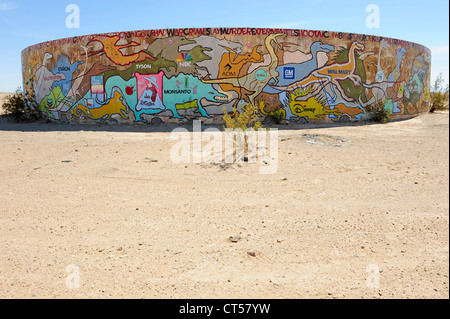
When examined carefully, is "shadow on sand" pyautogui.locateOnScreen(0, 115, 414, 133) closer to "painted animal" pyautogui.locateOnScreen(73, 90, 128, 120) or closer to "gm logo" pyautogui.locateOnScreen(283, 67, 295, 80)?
"painted animal" pyautogui.locateOnScreen(73, 90, 128, 120)

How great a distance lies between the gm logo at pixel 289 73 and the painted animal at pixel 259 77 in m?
0.36

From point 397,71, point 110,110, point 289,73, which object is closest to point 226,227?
point 289,73

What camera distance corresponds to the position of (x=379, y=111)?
14.9m

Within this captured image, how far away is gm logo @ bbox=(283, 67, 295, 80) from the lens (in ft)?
45.2

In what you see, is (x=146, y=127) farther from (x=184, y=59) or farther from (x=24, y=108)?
(x=24, y=108)

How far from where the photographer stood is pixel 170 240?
3811 millimetres

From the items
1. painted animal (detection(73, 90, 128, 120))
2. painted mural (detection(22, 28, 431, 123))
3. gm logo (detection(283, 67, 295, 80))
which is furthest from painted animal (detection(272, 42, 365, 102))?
painted animal (detection(73, 90, 128, 120))

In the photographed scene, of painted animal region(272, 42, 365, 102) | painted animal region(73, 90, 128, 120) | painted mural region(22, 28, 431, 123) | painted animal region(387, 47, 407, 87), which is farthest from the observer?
painted animal region(387, 47, 407, 87)

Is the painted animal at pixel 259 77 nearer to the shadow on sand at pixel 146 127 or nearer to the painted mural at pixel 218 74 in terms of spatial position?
the painted mural at pixel 218 74

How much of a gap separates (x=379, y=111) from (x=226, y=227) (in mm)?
12707

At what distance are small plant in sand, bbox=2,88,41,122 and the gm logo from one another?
36.3 ft

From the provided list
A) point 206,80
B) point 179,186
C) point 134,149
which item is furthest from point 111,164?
point 206,80

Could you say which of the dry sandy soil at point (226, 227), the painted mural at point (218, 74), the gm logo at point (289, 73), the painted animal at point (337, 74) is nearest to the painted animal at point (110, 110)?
the painted mural at point (218, 74)
